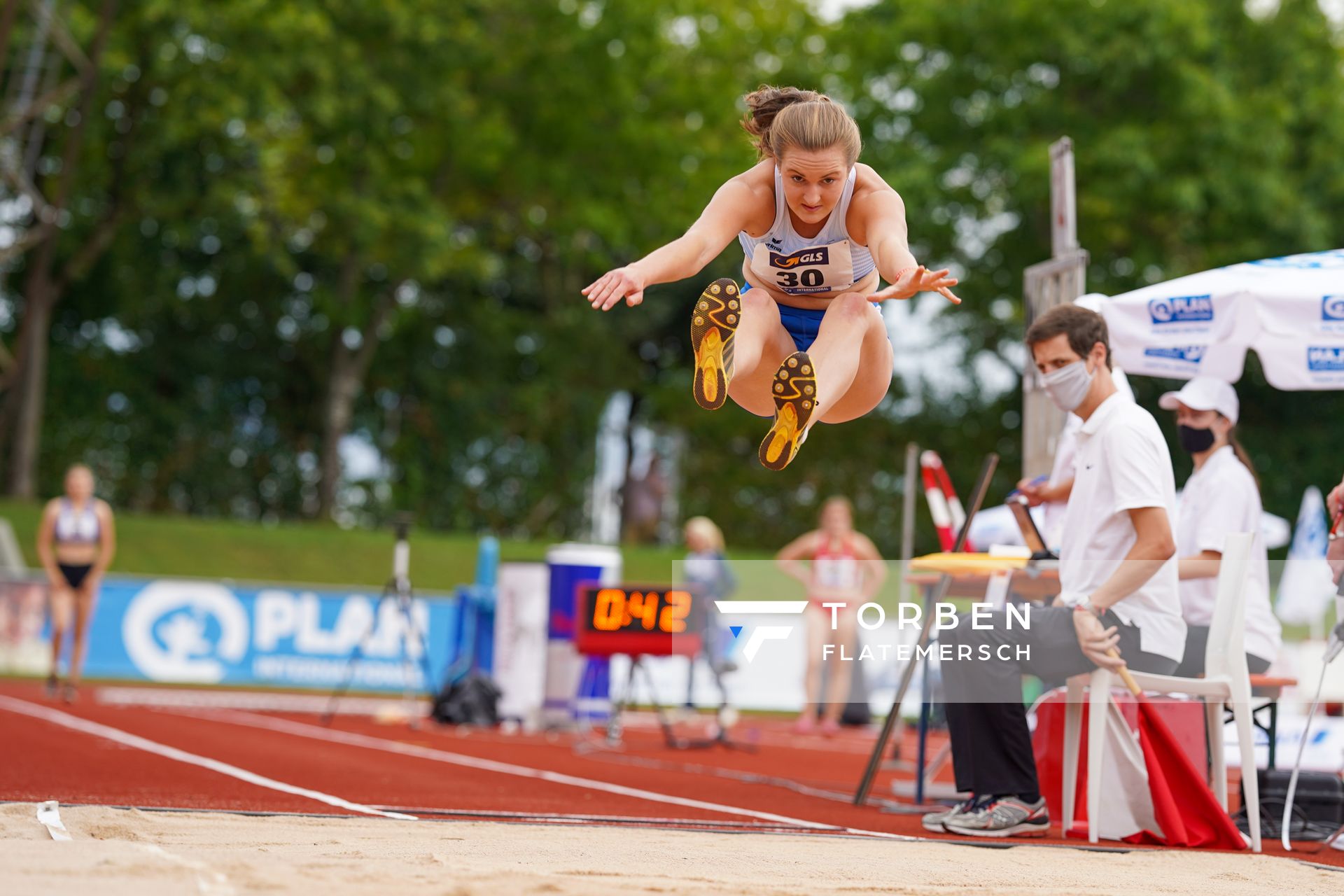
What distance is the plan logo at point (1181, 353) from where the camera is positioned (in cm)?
698

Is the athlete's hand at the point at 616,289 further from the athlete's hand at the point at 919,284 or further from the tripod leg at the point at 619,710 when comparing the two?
the tripod leg at the point at 619,710

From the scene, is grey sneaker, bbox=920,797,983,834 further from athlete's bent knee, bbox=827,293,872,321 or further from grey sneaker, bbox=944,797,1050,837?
athlete's bent knee, bbox=827,293,872,321

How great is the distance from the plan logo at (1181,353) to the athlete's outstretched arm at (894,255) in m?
2.34

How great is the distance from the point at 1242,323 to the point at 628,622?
16.0 feet

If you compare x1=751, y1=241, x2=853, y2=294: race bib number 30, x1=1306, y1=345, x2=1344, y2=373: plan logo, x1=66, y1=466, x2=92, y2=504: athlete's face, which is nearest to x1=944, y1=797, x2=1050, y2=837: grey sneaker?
x1=751, y1=241, x2=853, y2=294: race bib number 30

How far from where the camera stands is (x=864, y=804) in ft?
22.4

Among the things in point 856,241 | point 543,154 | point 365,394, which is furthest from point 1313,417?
point 856,241

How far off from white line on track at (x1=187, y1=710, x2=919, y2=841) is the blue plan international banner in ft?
11.6

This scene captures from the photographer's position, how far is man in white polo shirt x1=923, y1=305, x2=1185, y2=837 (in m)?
5.46

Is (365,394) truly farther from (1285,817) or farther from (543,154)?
(1285,817)

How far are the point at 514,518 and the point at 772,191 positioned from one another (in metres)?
22.3

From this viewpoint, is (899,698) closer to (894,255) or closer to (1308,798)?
(1308,798)

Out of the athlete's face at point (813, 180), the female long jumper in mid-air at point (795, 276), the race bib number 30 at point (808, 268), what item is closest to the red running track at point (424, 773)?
the female long jumper in mid-air at point (795, 276)

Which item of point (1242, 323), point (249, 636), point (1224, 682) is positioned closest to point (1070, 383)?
point (1224, 682)
